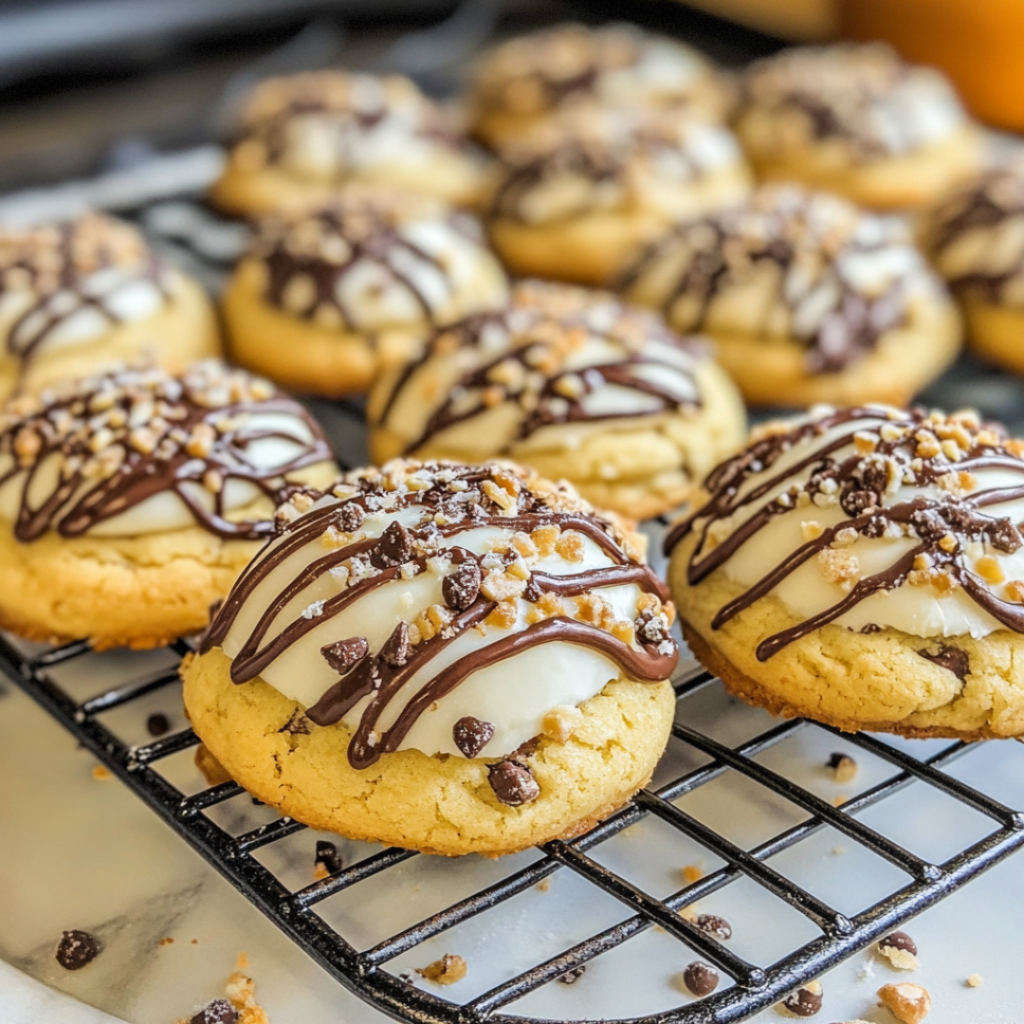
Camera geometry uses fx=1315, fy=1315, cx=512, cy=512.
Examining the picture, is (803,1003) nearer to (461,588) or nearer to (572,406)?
(461,588)

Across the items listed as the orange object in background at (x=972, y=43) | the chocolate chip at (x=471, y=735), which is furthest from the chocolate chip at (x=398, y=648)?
the orange object in background at (x=972, y=43)

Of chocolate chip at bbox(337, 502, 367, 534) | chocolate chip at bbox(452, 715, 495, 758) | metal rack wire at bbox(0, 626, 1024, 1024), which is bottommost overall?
metal rack wire at bbox(0, 626, 1024, 1024)

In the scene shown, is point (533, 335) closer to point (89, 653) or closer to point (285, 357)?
point (285, 357)

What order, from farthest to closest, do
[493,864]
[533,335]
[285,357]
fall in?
[285,357], [533,335], [493,864]

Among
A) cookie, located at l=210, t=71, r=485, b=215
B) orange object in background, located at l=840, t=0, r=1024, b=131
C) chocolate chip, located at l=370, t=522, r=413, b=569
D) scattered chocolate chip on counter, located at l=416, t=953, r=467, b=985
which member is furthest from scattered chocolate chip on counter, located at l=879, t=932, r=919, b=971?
orange object in background, located at l=840, t=0, r=1024, b=131

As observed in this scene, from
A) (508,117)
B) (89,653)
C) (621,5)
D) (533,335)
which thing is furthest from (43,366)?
(621,5)

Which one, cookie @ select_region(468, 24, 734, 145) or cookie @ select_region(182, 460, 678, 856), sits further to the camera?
cookie @ select_region(468, 24, 734, 145)

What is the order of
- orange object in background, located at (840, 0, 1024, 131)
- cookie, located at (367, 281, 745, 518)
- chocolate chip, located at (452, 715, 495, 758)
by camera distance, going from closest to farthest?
chocolate chip, located at (452, 715, 495, 758)
cookie, located at (367, 281, 745, 518)
orange object in background, located at (840, 0, 1024, 131)

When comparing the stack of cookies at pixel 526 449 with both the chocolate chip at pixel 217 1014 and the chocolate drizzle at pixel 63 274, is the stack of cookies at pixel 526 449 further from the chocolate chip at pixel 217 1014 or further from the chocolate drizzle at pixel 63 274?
the chocolate chip at pixel 217 1014

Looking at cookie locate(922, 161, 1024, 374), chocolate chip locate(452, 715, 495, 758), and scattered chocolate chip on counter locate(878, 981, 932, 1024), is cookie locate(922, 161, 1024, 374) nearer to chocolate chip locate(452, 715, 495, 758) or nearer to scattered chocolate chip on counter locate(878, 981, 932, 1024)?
scattered chocolate chip on counter locate(878, 981, 932, 1024)
